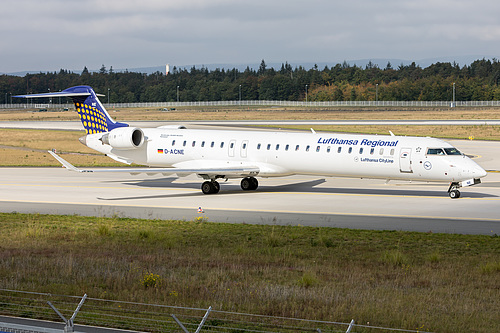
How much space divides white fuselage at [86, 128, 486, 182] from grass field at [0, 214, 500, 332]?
7.32 metres

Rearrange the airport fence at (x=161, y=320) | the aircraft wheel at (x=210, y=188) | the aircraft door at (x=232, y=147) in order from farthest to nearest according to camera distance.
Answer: the aircraft wheel at (x=210, y=188), the aircraft door at (x=232, y=147), the airport fence at (x=161, y=320)

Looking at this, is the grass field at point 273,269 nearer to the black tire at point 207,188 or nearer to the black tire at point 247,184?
the black tire at point 207,188

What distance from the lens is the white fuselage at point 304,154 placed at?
27.9 meters

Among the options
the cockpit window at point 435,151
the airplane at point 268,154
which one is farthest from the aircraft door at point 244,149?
the cockpit window at point 435,151

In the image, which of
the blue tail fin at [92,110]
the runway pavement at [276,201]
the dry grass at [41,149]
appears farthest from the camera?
the dry grass at [41,149]

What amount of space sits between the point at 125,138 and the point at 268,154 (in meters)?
7.67

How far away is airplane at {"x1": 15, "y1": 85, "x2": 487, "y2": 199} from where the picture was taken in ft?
91.7

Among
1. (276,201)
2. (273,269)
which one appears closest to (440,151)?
(276,201)

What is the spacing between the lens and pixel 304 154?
30.1 meters

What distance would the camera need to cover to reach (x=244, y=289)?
13492 mm

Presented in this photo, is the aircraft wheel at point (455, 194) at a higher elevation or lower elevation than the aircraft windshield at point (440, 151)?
lower

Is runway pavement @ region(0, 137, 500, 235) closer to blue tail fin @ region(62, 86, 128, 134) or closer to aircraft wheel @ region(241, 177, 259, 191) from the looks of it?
aircraft wheel @ region(241, 177, 259, 191)

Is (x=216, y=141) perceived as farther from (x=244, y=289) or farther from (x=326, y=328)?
(x=326, y=328)

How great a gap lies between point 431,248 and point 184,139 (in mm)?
17309
